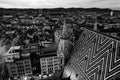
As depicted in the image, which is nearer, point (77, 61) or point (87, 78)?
point (87, 78)

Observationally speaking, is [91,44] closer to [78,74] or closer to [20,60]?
[78,74]

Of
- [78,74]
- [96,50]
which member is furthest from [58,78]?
[96,50]

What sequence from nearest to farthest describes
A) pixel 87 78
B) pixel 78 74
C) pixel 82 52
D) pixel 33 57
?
pixel 87 78, pixel 78 74, pixel 82 52, pixel 33 57

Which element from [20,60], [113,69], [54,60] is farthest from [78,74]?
[20,60]

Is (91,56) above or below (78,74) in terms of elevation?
above

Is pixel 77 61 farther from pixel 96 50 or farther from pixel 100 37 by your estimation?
pixel 100 37

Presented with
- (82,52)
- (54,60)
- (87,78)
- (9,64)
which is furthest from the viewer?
(54,60)

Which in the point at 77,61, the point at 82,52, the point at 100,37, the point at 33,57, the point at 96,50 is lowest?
the point at 33,57

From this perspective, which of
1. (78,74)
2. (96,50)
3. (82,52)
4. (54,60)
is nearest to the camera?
(96,50)

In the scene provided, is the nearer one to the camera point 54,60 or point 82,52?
point 82,52
